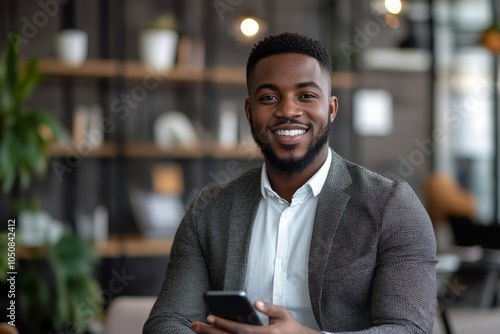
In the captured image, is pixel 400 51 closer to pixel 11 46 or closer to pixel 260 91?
pixel 11 46

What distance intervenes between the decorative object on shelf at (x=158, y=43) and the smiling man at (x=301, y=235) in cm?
354

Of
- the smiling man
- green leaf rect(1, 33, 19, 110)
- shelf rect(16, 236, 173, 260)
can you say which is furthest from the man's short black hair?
shelf rect(16, 236, 173, 260)

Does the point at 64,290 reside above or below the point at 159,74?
below

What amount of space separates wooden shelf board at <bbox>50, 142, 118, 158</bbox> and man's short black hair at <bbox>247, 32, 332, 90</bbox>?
11.6 feet

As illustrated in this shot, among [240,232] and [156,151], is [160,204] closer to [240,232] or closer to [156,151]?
[156,151]

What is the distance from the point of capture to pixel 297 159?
1953 millimetres

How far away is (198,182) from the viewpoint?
19.7 feet

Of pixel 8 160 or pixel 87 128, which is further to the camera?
pixel 87 128

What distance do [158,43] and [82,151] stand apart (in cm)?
89

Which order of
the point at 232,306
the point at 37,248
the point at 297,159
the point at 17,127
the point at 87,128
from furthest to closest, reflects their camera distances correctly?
1. the point at 87,128
2. the point at 37,248
3. the point at 17,127
4. the point at 297,159
5. the point at 232,306

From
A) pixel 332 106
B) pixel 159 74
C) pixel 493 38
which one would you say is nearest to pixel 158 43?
pixel 159 74

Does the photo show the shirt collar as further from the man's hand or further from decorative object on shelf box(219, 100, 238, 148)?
decorative object on shelf box(219, 100, 238, 148)

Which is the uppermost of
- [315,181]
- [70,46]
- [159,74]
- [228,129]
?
[70,46]

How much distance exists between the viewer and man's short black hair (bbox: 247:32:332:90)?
1.93 meters
